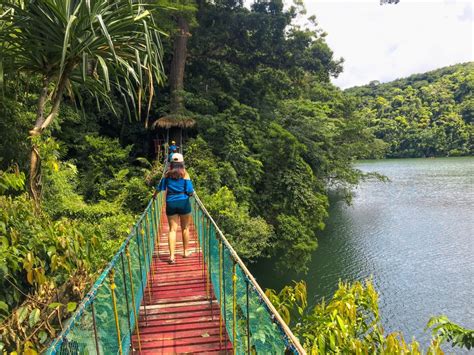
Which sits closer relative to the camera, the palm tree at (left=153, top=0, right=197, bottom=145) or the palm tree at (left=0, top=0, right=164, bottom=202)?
the palm tree at (left=0, top=0, right=164, bottom=202)

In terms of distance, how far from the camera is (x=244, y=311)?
1960 millimetres

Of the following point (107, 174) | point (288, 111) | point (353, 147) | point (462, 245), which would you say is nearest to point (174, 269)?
point (107, 174)

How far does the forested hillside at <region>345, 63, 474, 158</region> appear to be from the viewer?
50.0 metres

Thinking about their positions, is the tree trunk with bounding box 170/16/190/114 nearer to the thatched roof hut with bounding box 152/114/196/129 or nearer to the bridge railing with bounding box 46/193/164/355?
the thatched roof hut with bounding box 152/114/196/129

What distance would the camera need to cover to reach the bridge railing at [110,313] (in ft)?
4.66

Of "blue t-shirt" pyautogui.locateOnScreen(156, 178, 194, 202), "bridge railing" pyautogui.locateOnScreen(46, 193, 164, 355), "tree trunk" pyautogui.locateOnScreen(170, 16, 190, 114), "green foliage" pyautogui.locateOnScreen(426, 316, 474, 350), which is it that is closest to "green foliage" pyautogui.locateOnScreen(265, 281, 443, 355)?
"green foliage" pyautogui.locateOnScreen(426, 316, 474, 350)

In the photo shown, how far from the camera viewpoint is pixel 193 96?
1155 cm

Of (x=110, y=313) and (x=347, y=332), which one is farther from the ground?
(x=110, y=313)

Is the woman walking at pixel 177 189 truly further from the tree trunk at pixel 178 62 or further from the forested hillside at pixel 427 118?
the forested hillside at pixel 427 118

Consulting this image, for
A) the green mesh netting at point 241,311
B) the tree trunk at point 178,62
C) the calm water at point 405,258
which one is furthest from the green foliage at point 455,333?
the tree trunk at point 178,62

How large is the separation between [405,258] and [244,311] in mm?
12801

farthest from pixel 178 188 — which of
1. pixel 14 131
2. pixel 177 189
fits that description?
pixel 14 131

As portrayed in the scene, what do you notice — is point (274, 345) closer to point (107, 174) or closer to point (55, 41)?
point (55, 41)

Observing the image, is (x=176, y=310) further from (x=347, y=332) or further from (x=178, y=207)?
(x=347, y=332)
